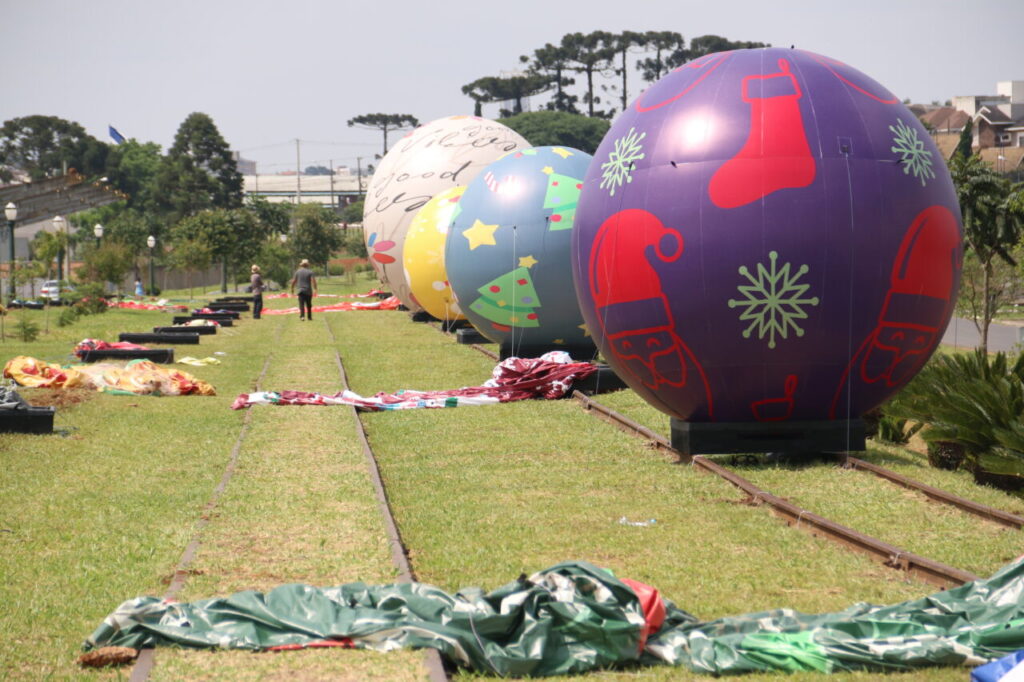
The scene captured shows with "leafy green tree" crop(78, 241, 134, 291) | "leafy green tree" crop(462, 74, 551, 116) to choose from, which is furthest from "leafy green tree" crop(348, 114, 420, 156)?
"leafy green tree" crop(78, 241, 134, 291)

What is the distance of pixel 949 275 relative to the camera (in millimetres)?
11375

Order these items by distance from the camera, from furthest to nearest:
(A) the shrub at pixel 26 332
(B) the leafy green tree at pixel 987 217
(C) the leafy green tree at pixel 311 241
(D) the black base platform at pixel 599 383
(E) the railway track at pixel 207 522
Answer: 1. (C) the leafy green tree at pixel 311 241
2. (B) the leafy green tree at pixel 987 217
3. (A) the shrub at pixel 26 332
4. (D) the black base platform at pixel 599 383
5. (E) the railway track at pixel 207 522

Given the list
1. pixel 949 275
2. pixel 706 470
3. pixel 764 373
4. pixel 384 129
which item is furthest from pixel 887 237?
pixel 384 129

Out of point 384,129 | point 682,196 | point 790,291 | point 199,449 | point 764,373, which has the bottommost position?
point 199,449

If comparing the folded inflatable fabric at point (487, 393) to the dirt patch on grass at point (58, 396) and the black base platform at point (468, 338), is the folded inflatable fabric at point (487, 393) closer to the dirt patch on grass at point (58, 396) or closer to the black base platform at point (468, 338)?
the dirt patch on grass at point (58, 396)

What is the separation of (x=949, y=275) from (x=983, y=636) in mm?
5770

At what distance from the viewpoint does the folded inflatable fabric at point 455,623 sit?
6.32 metres

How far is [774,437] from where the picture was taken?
11719mm

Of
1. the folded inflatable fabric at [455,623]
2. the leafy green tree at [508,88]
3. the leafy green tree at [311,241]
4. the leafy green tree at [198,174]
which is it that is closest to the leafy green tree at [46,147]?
the leafy green tree at [198,174]

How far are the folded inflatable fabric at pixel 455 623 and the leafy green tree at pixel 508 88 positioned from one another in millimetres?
153731

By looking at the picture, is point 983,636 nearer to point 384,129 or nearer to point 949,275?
Answer: point 949,275

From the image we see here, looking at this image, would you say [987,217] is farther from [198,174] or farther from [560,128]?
[560,128]

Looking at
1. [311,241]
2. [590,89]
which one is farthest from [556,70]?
[311,241]

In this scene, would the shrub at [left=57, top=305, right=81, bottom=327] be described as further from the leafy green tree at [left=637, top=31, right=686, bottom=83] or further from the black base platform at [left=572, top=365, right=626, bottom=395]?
the leafy green tree at [left=637, top=31, right=686, bottom=83]
